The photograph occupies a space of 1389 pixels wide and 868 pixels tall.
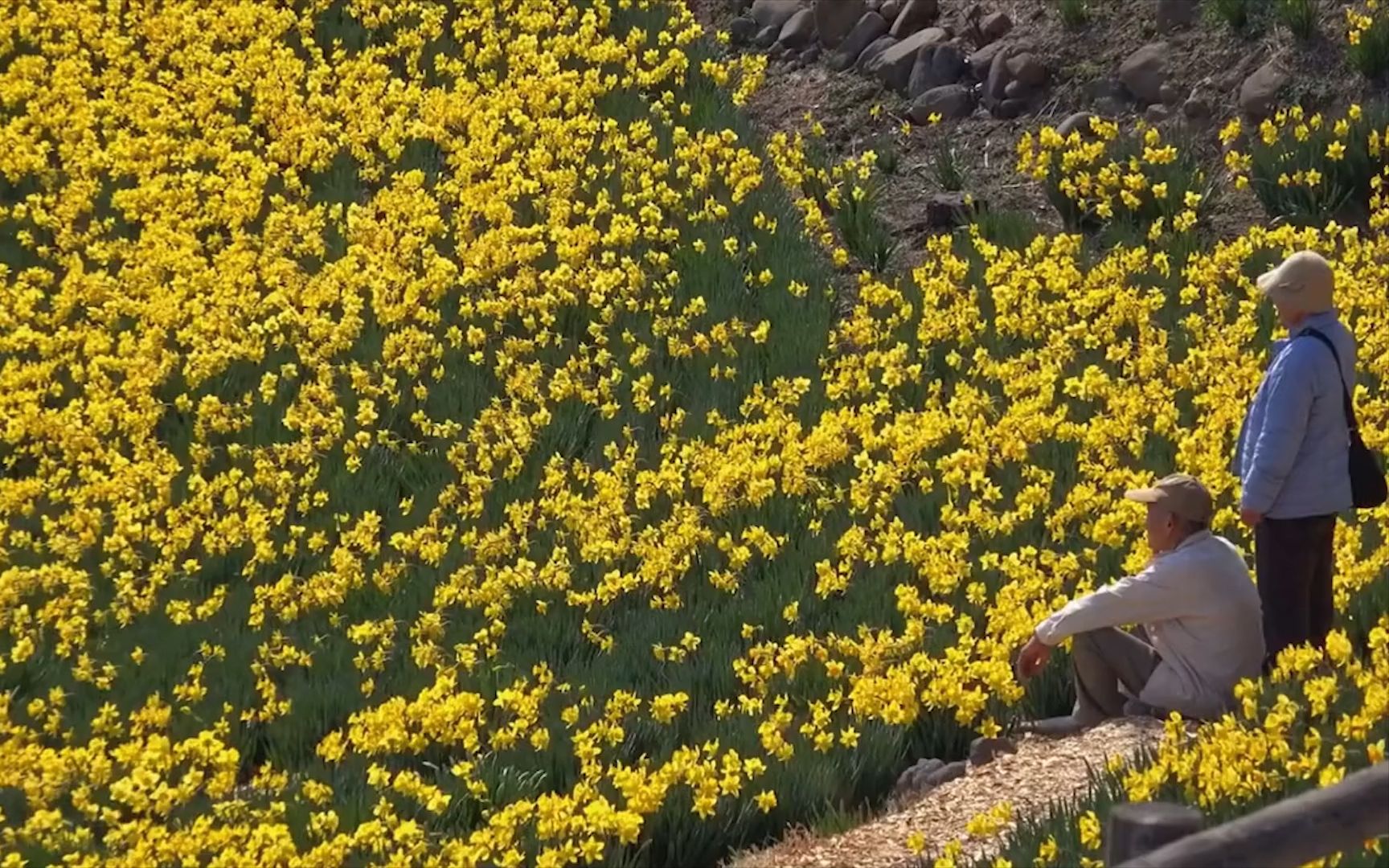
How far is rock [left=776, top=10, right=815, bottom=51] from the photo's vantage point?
1508cm

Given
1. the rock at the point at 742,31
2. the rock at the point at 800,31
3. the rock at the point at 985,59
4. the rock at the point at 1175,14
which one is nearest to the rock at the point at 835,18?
the rock at the point at 800,31

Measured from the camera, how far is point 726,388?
10.3m

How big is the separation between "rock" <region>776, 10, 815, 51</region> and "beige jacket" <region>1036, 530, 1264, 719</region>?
31.6ft

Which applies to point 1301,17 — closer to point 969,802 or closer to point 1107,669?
point 1107,669

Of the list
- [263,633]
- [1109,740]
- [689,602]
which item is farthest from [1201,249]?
[263,633]

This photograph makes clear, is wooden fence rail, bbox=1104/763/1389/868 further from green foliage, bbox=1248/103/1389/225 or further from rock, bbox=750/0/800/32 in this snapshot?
rock, bbox=750/0/800/32

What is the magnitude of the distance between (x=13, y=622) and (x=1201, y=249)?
22.2ft

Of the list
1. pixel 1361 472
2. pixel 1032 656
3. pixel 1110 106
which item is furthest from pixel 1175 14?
pixel 1032 656

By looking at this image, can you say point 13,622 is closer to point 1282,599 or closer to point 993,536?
point 993,536

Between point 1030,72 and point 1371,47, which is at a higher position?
A: point 1030,72

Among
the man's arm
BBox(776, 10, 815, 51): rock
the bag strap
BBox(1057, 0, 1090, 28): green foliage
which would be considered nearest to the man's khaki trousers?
the man's arm

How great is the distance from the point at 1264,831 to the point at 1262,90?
30.0 ft

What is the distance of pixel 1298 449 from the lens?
6105mm

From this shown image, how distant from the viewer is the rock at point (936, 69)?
1362 centimetres
